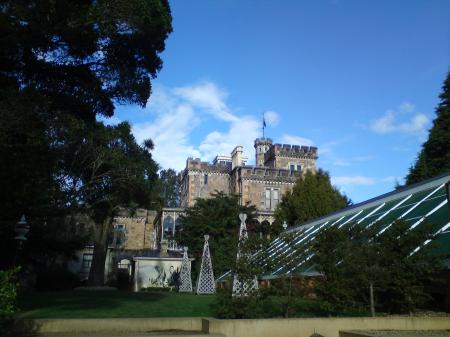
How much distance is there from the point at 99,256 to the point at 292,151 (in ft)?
115

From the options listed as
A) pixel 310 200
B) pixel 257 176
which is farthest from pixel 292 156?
pixel 310 200

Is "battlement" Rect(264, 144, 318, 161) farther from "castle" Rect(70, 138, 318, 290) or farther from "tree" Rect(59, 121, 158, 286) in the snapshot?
"tree" Rect(59, 121, 158, 286)

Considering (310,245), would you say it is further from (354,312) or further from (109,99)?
(109,99)

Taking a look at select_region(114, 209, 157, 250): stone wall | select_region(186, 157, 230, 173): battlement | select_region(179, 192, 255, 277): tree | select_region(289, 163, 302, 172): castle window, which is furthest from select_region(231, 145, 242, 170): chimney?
select_region(179, 192, 255, 277): tree

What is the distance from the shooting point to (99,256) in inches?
1199

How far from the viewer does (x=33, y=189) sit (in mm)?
11508

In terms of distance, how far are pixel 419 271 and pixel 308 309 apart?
3.46 m

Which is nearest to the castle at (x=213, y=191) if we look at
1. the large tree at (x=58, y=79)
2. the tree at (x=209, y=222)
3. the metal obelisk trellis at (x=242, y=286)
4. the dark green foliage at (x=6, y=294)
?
the tree at (x=209, y=222)

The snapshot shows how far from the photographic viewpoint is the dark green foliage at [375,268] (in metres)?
11.8

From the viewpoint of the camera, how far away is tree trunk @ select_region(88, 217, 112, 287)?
29766 mm

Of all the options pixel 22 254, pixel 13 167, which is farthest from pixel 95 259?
pixel 13 167

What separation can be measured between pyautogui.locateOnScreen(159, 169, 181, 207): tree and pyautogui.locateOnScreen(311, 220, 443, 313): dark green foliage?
6401 cm

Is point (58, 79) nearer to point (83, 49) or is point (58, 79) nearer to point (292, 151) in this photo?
point (83, 49)

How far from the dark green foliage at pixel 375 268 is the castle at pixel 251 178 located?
127 feet
